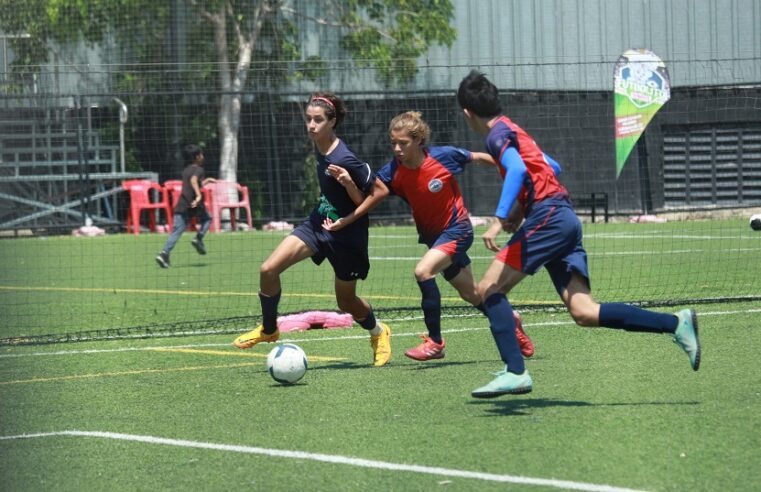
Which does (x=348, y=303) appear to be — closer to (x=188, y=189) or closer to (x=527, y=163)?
(x=527, y=163)

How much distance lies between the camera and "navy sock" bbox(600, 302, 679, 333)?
7160mm

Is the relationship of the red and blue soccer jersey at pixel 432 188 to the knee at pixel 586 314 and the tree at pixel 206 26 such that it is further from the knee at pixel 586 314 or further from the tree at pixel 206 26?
the tree at pixel 206 26

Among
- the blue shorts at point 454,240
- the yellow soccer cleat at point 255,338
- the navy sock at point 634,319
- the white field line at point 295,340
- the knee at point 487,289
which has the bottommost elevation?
the white field line at point 295,340

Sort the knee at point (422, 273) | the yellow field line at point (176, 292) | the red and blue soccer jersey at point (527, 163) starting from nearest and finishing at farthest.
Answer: the red and blue soccer jersey at point (527, 163) < the knee at point (422, 273) < the yellow field line at point (176, 292)

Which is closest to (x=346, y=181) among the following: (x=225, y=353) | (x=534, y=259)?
(x=534, y=259)

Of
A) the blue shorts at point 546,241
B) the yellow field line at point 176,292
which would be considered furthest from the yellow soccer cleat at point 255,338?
the yellow field line at point 176,292

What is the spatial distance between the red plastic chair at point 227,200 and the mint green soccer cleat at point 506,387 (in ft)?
60.5

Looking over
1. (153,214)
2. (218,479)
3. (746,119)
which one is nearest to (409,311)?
(218,479)

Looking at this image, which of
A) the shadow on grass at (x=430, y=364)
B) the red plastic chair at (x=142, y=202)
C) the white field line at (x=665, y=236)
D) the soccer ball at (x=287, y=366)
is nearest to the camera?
the soccer ball at (x=287, y=366)

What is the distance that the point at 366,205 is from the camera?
28.7 feet

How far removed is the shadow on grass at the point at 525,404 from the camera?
22.9 ft

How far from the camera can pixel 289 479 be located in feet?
Answer: 18.4

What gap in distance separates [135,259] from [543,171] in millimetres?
15697

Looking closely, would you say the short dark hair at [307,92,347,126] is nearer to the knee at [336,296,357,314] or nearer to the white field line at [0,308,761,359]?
the knee at [336,296,357,314]
